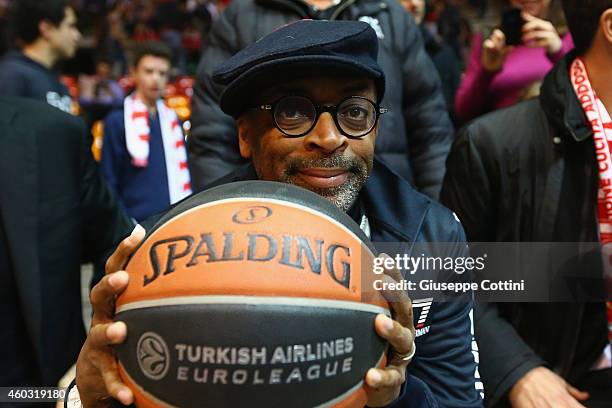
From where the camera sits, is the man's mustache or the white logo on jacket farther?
the white logo on jacket

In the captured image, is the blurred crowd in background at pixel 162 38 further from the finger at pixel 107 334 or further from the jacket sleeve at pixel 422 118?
the finger at pixel 107 334

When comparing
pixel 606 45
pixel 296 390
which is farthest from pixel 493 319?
pixel 296 390

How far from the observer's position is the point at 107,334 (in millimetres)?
1348

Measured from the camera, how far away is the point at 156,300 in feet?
4.33

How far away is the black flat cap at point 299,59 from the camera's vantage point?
1687 millimetres

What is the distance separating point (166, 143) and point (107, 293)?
10.8 ft

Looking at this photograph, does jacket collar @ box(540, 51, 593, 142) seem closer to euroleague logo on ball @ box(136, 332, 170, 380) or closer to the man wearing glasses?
the man wearing glasses

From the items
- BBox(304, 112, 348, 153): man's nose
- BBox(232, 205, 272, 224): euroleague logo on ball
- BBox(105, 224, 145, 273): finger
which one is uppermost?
BBox(304, 112, 348, 153): man's nose

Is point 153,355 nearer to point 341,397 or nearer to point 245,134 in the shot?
point 341,397

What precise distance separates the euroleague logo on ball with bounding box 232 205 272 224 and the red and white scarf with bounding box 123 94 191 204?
306cm

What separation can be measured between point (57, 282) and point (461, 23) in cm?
770

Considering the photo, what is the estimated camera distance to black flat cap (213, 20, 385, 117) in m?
1.69

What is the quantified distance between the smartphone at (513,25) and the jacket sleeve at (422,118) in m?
0.34

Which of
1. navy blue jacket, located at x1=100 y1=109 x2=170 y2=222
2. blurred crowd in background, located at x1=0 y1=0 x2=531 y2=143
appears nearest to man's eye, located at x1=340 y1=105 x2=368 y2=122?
blurred crowd in background, located at x1=0 y1=0 x2=531 y2=143
